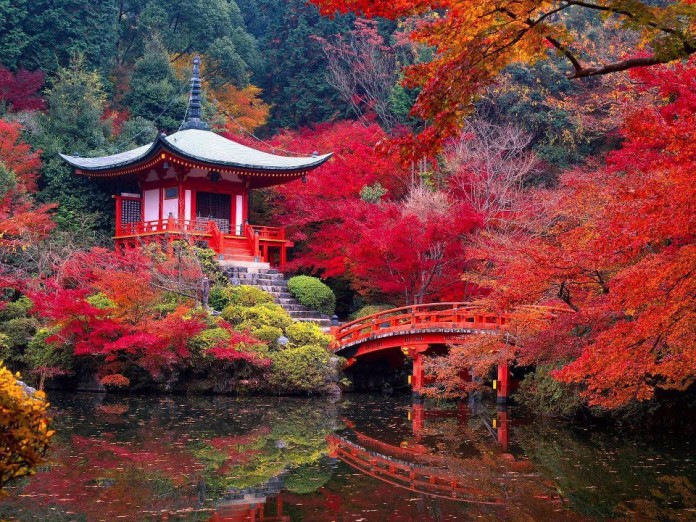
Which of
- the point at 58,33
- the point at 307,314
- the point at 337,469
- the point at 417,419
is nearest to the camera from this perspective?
the point at 337,469

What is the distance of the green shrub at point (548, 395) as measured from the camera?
14969 millimetres

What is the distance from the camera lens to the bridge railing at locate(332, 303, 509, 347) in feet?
57.3

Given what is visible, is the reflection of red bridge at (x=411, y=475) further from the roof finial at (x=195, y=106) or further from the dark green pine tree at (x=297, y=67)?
the dark green pine tree at (x=297, y=67)

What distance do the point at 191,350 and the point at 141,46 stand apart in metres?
19.9

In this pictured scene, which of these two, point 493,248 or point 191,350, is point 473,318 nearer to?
point 493,248

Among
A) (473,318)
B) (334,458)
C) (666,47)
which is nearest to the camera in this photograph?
(666,47)

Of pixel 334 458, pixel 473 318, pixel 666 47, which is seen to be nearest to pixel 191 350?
pixel 473 318

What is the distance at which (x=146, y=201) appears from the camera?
25.0m

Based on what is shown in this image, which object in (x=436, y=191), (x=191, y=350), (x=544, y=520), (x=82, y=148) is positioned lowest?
(x=544, y=520)

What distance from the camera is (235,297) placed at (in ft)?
65.7

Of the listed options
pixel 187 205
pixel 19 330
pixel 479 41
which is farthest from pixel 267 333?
pixel 479 41

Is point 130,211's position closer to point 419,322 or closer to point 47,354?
point 47,354

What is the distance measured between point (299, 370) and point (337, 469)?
7.34 metres

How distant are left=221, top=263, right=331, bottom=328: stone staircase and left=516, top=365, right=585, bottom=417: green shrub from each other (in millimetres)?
5763
